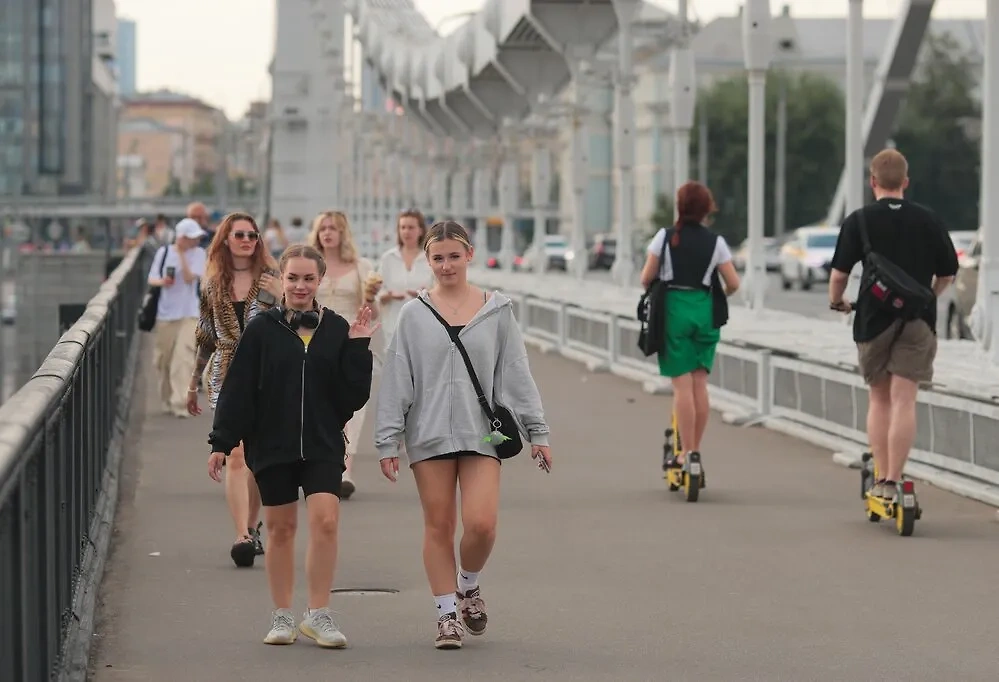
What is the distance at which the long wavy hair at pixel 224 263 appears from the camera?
9867 millimetres

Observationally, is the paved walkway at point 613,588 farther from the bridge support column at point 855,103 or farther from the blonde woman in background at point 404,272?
the bridge support column at point 855,103

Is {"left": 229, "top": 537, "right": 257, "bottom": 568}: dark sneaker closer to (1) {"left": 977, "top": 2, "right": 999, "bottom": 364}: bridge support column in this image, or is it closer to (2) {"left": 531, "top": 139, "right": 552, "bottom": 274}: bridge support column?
(1) {"left": 977, "top": 2, "right": 999, "bottom": 364}: bridge support column

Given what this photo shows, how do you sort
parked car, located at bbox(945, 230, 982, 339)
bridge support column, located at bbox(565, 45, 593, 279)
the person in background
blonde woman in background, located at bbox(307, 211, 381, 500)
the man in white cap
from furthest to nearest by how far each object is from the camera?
the person in background
bridge support column, located at bbox(565, 45, 593, 279)
parked car, located at bbox(945, 230, 982, 339)
the man in white cap
blonde woman in background, located at bbox(307, 211, 381, 500)

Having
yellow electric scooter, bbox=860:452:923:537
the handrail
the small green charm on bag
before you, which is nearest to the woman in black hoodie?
the small green charm on bag

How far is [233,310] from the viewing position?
988cm

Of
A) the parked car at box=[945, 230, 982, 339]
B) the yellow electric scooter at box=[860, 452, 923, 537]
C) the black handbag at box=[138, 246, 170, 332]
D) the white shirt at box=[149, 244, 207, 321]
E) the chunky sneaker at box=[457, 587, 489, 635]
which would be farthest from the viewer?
the parked car at box=[945, 230, 982, 339]

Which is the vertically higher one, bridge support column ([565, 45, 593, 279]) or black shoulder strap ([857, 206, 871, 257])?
bridge support column ([565, 45, 593, 279])

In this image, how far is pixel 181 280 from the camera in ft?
59.7

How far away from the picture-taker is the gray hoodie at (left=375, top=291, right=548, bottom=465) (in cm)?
773

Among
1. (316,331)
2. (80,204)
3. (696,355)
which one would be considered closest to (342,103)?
(696,355)

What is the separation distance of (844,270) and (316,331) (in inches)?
150

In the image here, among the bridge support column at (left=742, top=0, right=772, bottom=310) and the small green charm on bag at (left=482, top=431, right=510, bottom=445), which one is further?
the bridge support column at (left=742, top=0, right=772, bottom=310)

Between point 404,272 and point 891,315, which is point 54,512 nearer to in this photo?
point 891,315

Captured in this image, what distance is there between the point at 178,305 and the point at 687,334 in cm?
702
